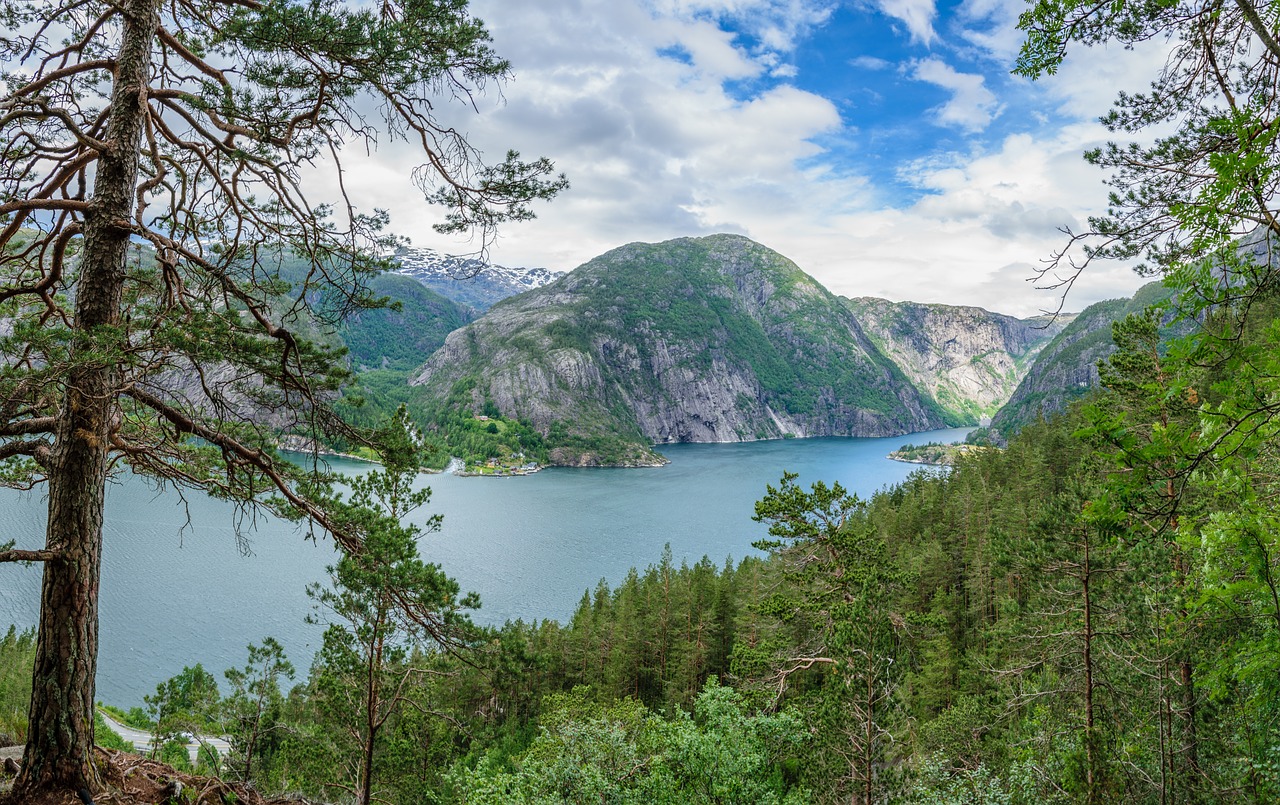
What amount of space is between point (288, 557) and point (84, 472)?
60.3 metres

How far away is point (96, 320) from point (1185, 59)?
8.51 metres

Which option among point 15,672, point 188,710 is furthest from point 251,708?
point 15,672

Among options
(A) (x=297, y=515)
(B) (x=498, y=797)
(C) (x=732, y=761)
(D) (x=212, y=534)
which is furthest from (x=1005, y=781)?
(D) (x=212, y=534)

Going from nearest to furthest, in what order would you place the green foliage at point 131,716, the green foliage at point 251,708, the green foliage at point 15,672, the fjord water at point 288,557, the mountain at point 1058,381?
the green foliage at point 251,708 < the green foliage at point 15,672 < the green foliage at point 131,716 < the fjord water at point 288,557 < the mountain at point 1058,381

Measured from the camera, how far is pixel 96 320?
15.5 feet

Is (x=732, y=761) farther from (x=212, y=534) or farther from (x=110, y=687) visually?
(x=212, y=534)

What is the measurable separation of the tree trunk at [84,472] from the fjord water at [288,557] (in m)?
12.1

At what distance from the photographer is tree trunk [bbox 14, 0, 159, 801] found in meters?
4.46

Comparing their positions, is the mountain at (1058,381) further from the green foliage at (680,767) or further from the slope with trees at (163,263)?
Answer: the slope with trees at (163,263)

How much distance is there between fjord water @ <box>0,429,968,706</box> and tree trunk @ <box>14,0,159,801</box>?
12.1 m

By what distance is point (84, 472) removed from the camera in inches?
183

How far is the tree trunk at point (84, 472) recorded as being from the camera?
14.6ft

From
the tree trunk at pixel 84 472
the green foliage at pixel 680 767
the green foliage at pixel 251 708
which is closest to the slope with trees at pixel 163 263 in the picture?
the tree trunk at pixel 84 472

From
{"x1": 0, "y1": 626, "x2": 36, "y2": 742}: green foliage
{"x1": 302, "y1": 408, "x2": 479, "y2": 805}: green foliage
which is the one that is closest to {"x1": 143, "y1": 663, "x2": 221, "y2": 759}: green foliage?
{"x1": 302, "y1": 408, "x2": 479, "y2": 805}: green foliage
